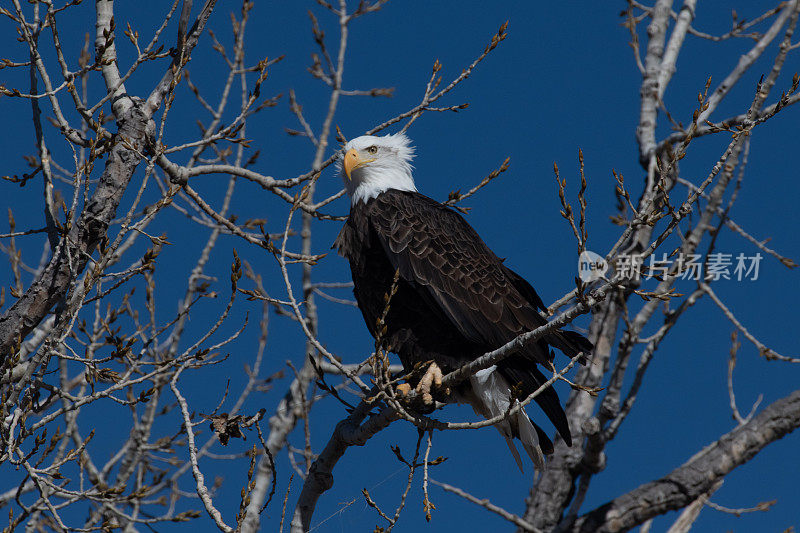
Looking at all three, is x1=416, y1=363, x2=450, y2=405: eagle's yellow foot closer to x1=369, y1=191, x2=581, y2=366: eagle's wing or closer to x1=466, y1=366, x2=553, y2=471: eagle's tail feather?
x1=369, y1=191, x2=581, y2=366: eagle's wing

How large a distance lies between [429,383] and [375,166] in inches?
66.2

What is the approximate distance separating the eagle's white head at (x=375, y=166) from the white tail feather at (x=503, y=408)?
1276 millimetres

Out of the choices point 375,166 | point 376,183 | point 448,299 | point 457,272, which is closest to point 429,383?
point 448,299

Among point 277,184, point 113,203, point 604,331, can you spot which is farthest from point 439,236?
point 604,331

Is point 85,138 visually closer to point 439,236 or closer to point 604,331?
point 439,236

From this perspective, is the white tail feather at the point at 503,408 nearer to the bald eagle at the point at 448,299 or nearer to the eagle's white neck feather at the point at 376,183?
the bald eagle at the point at 448,299

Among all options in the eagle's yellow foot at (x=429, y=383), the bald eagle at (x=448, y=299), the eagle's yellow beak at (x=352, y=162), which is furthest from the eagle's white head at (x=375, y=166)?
the eagle's yellow foot at (x=429, y=383)

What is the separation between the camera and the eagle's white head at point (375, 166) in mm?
4988

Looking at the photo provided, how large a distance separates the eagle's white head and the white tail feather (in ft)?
4.19

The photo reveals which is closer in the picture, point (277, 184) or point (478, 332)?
point (478, 332)

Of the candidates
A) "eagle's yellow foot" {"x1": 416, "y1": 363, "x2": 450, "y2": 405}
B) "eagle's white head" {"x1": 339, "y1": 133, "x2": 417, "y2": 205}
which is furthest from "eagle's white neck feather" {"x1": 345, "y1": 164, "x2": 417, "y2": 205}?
"eagle's yellow foot" {"x1": 416, "y1": 363, "x2": 450, "y2": 405}

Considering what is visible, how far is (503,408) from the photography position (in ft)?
14.8

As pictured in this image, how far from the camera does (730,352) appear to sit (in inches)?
215

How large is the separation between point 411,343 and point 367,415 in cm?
47
